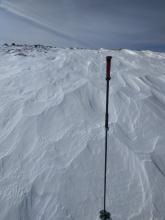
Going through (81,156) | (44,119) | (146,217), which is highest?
(44,119)

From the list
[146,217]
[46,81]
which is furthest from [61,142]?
[46,81]

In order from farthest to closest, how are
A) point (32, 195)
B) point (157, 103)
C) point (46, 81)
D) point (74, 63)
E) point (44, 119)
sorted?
point (74, 63), point (46, 81), point (157, 103), point (44, 119), point (32, 195)

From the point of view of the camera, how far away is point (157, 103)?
163 inches

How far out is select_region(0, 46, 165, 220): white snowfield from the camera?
232 centimetres

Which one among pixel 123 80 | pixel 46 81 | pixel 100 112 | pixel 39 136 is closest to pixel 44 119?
pixel 39 136

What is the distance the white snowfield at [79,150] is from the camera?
2.32 metres

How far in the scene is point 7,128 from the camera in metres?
3.40

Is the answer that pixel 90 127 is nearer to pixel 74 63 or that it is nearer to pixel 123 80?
pixel 123 80

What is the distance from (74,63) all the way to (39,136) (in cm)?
437

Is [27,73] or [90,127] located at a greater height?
[27,73]

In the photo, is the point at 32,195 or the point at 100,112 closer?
the point at 32,195

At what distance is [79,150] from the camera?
294 centimetres

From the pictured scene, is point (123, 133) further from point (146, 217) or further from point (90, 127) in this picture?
point (146, 217)

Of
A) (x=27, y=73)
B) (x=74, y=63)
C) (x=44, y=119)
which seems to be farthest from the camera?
(x=74, y=63)
